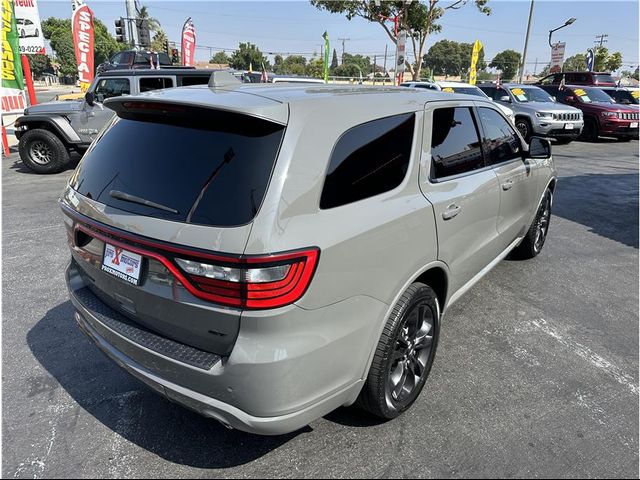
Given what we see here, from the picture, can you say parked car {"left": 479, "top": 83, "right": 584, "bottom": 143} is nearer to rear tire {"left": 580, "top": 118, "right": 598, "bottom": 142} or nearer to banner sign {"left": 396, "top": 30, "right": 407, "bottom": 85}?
rear tire {"left": 580, "top": 118, "right": 598, "bottom": 142}

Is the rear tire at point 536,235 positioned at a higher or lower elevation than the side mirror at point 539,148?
lower

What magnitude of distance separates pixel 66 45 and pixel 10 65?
67.7 metres

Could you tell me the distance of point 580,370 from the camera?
9.75ft

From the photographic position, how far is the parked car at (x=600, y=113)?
14.5m

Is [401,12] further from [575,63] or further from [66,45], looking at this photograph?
[575,63]

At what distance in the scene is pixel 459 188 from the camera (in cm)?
281

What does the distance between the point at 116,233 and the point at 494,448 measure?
218 centimetres

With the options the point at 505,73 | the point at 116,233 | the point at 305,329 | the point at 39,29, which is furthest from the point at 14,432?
the point at 505,73

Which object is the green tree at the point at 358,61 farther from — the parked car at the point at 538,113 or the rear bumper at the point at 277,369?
the rear bumper at the point at 277,369

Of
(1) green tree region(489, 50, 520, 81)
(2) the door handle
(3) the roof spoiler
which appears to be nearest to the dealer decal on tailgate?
(3) the roof spoiler

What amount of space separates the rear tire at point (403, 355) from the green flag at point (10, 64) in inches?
434

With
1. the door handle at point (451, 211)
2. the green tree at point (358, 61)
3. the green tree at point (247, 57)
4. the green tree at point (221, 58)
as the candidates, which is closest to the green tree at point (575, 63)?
the green tree at point (358, 61)

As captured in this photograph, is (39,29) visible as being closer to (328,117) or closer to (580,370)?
(328,117)

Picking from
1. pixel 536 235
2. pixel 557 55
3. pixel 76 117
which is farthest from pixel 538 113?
pixel 557 55
